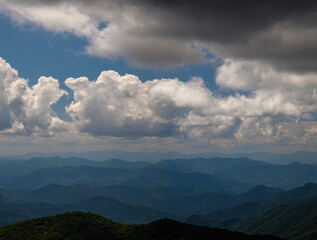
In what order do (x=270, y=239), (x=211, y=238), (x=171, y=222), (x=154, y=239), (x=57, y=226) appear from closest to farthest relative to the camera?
1. (x=270, y=239)
2. (x=211, y=238)
3. (x=154, y=239)
4. (x=171, y=222)
5. (x=57, y=226)

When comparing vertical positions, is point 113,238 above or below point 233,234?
below

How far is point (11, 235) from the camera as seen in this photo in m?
171

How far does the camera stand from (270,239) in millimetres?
125625

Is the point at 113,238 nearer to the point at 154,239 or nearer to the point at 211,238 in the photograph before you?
the point at 154,239

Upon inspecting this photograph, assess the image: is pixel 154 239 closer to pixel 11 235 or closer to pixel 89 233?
pixel 89 233

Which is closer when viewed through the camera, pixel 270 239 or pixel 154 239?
pixel 270 239

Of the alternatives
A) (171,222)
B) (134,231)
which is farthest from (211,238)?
(134,231)

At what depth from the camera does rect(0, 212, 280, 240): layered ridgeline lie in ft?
472

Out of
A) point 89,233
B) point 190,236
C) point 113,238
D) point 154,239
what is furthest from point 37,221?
point 190,236

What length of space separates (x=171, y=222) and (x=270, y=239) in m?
60.2

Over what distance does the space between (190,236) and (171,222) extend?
28.1 meters

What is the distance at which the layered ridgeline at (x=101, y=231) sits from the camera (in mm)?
143750

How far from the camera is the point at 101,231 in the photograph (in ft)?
595

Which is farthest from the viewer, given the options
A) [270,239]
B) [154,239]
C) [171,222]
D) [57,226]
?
[57,226]
